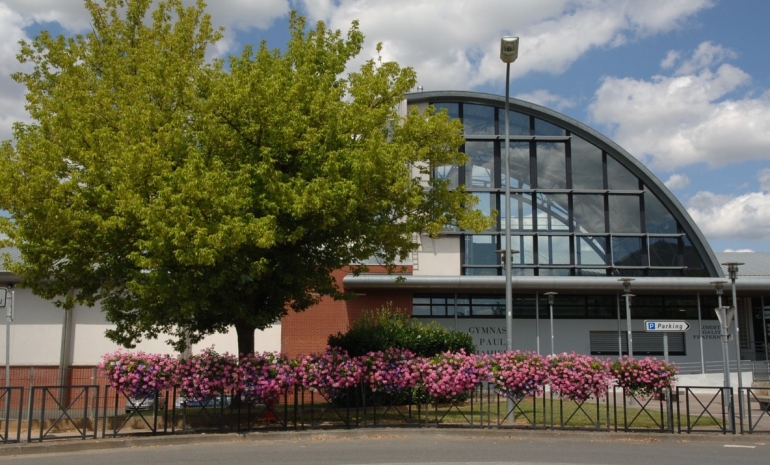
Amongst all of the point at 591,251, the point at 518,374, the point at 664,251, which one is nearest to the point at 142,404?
the point at 518,374

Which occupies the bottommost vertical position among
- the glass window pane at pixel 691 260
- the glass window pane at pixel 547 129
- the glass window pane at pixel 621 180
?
the glass window pane at pixel 691 260

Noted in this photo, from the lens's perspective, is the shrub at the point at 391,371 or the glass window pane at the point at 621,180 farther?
the glass window pane at the point at 621,180

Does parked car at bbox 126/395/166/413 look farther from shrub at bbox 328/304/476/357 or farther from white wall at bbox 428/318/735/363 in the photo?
white wall at bbox 428/318/735/363

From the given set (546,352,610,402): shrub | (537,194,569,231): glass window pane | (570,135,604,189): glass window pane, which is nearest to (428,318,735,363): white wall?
(537,194,569,231): glass window pane

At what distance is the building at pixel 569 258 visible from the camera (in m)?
32.1

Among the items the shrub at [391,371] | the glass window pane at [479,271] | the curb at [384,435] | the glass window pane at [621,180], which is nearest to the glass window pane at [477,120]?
the glass window pane at [621,180]

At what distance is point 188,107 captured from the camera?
1650cm

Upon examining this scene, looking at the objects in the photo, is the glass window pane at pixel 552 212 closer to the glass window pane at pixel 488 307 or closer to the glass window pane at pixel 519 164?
the glass window pane at pixel 519 164

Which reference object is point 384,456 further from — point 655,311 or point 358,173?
point 655,311

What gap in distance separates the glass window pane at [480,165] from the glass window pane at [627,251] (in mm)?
6437

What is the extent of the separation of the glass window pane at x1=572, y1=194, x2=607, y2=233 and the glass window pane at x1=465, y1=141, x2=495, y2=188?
13.5ft

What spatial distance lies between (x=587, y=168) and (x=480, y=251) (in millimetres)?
6453

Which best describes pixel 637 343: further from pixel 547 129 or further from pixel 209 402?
pixel 209 402

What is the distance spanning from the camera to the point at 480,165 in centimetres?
3416
